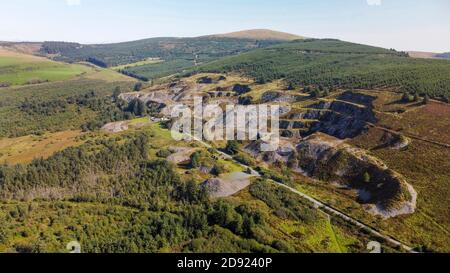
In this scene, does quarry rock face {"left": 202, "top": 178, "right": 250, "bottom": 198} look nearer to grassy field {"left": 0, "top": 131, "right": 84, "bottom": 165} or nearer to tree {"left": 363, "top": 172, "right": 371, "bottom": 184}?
tree {"left": 363, "top": 172, "right": 371, "bottom": 184}

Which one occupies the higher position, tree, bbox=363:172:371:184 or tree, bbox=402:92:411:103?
tree, bbox=402:92:411:103

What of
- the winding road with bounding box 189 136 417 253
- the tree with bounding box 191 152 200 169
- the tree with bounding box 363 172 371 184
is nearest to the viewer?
the winding road with bounding box 189 136 417 253

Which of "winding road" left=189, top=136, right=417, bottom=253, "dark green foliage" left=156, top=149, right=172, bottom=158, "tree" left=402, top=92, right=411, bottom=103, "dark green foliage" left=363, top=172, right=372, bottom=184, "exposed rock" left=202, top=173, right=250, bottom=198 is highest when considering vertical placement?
"tree" left=402, top=92, right=411, bottom=103

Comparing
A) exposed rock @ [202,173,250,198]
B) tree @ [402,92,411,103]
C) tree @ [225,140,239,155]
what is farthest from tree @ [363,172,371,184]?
tree @ [402,92,411,103]

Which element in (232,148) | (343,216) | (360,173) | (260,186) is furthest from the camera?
(232,148)

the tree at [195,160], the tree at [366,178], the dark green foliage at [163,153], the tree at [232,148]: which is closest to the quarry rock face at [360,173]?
the tree at [366,178]

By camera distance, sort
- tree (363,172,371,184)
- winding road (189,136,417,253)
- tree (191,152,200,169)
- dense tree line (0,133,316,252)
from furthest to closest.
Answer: tree (191,152,200,169) → tree (363,172,371,184) → dense tree line (0,133,316,252) → winding road (189,136,417,253)

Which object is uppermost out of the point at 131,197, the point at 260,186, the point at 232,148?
the point at 232,148

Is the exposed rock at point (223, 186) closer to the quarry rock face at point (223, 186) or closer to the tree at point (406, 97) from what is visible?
the quarry rock face at point (223, 186)

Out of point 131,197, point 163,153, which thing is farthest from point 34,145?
point 131,197

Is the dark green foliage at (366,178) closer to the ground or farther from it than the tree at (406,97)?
closer to the ground

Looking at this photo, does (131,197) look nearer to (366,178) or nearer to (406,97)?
(366,178)
